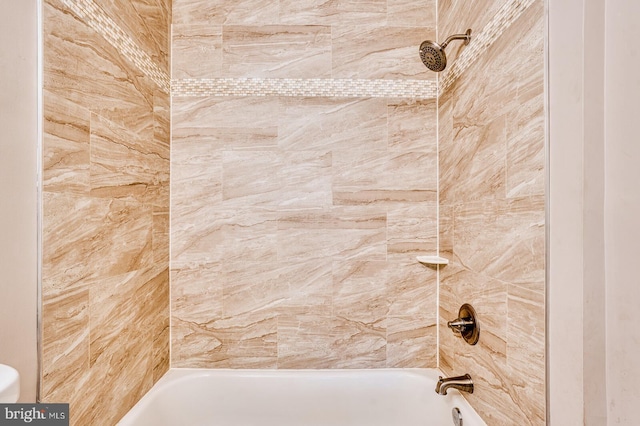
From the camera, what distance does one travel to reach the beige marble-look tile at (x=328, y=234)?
1.82 metres

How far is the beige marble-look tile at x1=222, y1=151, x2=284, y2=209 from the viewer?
1.82 metres

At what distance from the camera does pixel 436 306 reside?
6.02 feet

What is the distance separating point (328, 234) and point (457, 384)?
2.84 ft

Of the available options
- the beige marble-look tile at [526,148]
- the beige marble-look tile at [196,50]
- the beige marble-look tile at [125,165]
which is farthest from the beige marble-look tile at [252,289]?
the beige marble-look tile at [526,148]

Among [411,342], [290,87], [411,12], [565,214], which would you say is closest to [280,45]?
[290,87]

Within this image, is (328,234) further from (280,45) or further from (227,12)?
(227,12)

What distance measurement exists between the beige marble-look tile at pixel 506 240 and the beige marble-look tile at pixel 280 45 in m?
1.04

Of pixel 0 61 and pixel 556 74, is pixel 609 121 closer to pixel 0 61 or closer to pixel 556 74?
pixel 556 74

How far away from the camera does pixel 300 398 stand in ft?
5.65

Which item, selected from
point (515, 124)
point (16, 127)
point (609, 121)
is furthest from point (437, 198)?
point (16, 127)

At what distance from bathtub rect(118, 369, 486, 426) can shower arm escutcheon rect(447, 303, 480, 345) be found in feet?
1.24

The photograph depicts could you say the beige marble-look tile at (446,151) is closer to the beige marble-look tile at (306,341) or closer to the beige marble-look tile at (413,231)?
the beige marble-look tile at (413,231)

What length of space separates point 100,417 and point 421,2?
2.30 meters

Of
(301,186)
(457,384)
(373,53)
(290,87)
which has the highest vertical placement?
(373,53)
